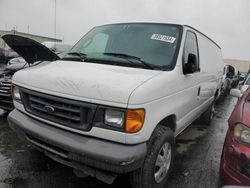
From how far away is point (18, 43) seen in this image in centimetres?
381

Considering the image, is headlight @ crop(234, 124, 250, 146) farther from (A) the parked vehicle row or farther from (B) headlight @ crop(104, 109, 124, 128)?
(B) headlight @ crop(104, 109, 124, 128)

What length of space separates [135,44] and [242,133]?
1.76 metres

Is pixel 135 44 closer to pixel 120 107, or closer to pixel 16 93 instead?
pixel 120 107

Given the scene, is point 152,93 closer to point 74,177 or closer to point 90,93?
point 90,93

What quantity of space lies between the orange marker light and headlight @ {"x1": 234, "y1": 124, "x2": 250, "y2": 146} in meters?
1.20

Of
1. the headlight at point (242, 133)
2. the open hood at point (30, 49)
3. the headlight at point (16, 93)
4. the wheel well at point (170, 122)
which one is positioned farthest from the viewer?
the open hood at point (30, 49)

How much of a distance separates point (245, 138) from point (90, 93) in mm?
1751

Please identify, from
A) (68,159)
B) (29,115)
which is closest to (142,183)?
(68,159)

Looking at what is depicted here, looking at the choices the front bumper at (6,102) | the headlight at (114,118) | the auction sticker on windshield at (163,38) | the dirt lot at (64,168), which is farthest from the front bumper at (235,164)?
the front bumper at (6,102)

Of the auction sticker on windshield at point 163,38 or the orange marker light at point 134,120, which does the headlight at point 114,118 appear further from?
the auction sticker on windshield at point 163,38

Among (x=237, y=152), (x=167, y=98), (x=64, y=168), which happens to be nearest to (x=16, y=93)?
(x=64, y=168)

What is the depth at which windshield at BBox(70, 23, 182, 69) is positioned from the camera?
3.28m

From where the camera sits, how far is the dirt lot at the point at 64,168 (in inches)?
126

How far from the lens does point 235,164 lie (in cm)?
278
